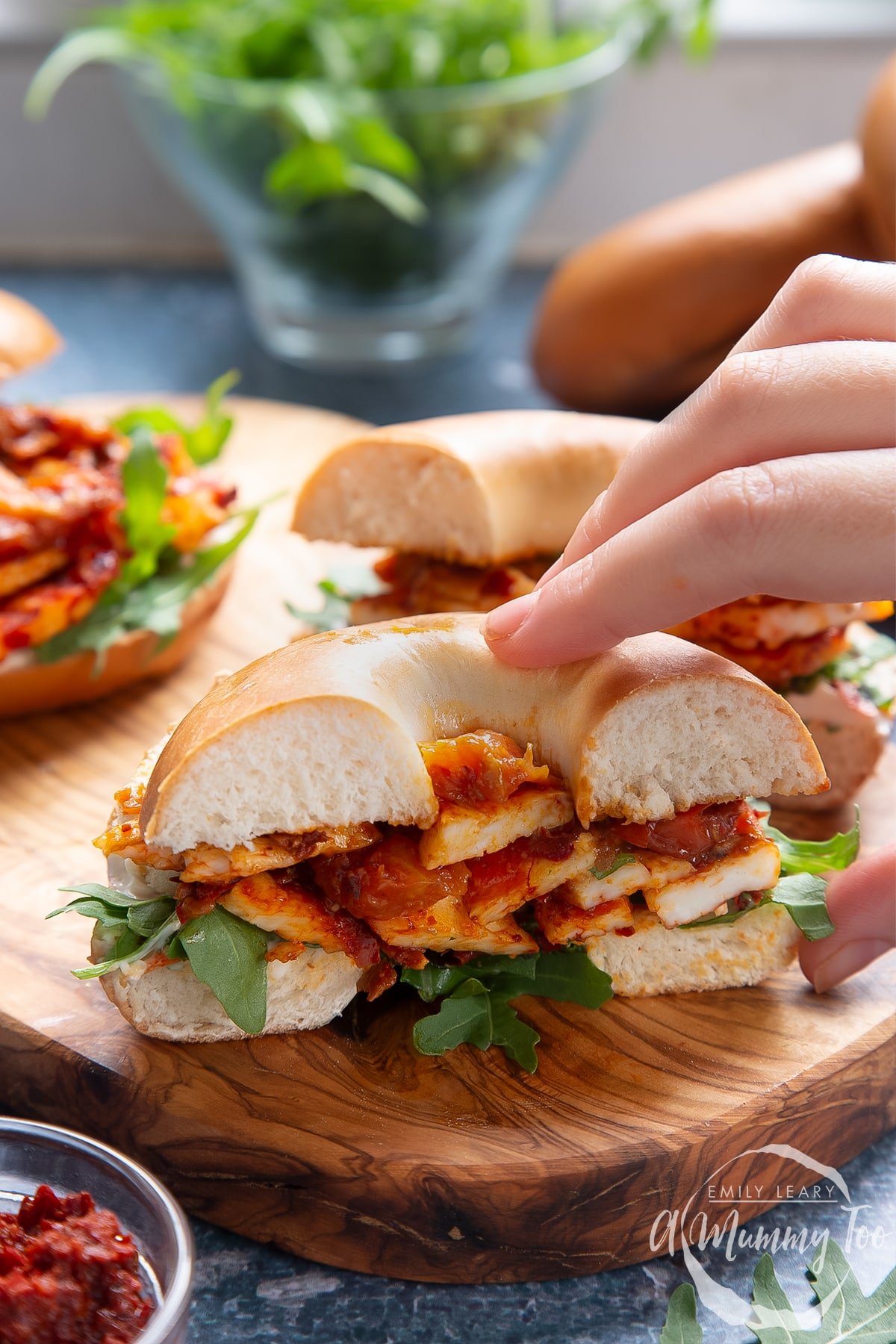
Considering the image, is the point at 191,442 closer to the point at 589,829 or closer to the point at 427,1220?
the point at 589,829

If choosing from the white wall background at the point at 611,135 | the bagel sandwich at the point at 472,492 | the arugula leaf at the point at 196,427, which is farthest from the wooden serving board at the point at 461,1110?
the white wall background at the point at 611,135

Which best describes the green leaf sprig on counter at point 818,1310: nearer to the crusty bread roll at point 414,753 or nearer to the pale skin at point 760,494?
the crusty bread roll at point 414,753

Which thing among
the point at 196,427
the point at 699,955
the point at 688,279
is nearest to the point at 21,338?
the point at 196,427

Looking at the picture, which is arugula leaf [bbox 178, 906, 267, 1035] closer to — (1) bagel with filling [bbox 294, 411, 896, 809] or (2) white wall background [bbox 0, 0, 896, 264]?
(1) bagel with filling [bbox 294, 411, 896, 809]

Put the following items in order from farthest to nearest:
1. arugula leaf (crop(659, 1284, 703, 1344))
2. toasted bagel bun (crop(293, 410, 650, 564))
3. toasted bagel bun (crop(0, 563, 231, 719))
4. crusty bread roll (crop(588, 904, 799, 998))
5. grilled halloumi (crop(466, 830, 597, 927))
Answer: toasted bagel bun (crop(0, 563, 231, 719))
toasted bagel bun (crop(293, 410, 650, 564))
crusty bread roll (crop(588, 904, 799, 998))
grilled halloumi (crop(466, 830, 597, 927))
arugula leaf (crop(659, 1284, 703, 1344))

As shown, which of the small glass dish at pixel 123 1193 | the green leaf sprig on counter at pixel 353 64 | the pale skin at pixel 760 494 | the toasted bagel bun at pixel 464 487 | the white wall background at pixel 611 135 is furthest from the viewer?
the white wall background at pixel 611 135

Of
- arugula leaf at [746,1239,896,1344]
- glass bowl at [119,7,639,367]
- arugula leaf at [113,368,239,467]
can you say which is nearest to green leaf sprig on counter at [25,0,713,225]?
glass bowl at [119,7,639,367]
